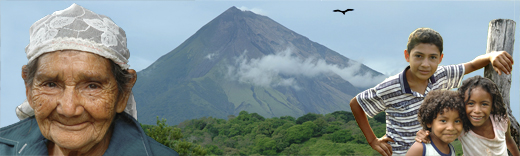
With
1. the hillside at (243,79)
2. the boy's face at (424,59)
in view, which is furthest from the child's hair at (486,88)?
the hillside at (243,79)

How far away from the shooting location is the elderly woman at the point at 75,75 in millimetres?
2555

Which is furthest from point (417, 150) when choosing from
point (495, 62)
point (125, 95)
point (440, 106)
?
point (125, 95)

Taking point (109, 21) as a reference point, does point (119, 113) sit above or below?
below

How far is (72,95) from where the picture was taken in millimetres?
2531

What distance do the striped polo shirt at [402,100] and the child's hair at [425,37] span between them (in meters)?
0.34

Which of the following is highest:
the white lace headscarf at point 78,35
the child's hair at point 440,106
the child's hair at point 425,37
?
the child's hair at point 425,37

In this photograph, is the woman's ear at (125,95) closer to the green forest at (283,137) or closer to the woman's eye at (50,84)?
the woman's eye at (50,84)

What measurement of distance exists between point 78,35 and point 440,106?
2.85 meters

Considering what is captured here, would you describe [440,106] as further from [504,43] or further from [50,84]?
[50,84]

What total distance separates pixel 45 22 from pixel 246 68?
4197 inches

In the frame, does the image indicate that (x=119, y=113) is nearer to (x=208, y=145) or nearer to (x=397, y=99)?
(x=397, y=99)

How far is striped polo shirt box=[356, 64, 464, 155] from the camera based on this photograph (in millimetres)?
3635

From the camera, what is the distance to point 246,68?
109250 millimetres

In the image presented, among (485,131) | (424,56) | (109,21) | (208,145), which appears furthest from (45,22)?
(208,145)
